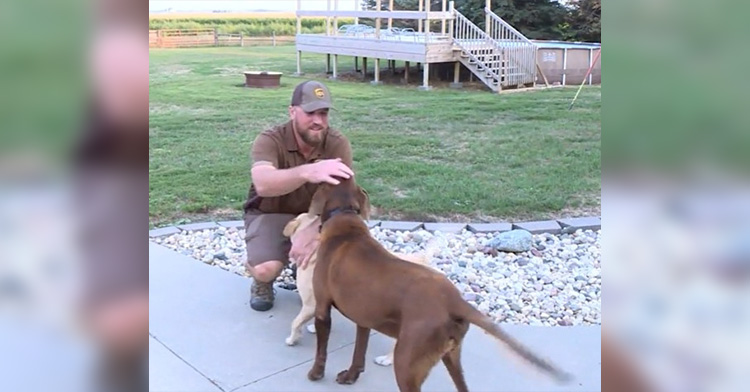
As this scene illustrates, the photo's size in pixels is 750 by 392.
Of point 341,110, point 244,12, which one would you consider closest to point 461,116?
point 341,110

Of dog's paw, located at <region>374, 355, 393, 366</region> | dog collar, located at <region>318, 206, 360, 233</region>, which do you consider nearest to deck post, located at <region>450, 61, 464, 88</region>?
dog's paw, located at <region>374, 355, 393, 366</region>

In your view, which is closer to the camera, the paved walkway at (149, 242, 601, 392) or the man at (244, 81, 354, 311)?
the paved walkway at (149, 242, 601, 392)

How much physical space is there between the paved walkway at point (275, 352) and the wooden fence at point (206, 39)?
17.6m

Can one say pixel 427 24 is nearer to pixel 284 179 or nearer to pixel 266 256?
pixel 266 256

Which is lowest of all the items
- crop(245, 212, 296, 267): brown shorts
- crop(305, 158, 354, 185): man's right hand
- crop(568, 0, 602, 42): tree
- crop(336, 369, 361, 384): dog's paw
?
crop(336, 369, 361, 384): dog's paw

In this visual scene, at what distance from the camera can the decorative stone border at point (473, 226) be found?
5590 millimetres

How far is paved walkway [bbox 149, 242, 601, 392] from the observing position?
9.78 ft

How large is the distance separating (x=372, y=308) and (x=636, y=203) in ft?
6.29

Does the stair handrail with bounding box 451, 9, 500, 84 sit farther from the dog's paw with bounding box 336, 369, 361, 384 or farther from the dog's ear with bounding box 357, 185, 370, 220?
the dog's paw with bounding box 336, 369, 361, 384

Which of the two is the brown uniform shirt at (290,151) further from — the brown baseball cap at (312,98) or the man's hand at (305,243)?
the man's hand at (305,243)

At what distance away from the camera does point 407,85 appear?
1631cm

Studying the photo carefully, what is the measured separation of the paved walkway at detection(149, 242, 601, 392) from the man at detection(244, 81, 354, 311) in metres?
0.25

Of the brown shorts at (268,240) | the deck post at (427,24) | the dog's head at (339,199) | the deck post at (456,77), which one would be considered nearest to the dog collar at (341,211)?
the dog's head at (339,199)

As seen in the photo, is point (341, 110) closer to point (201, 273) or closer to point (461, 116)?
point (461, 116)
